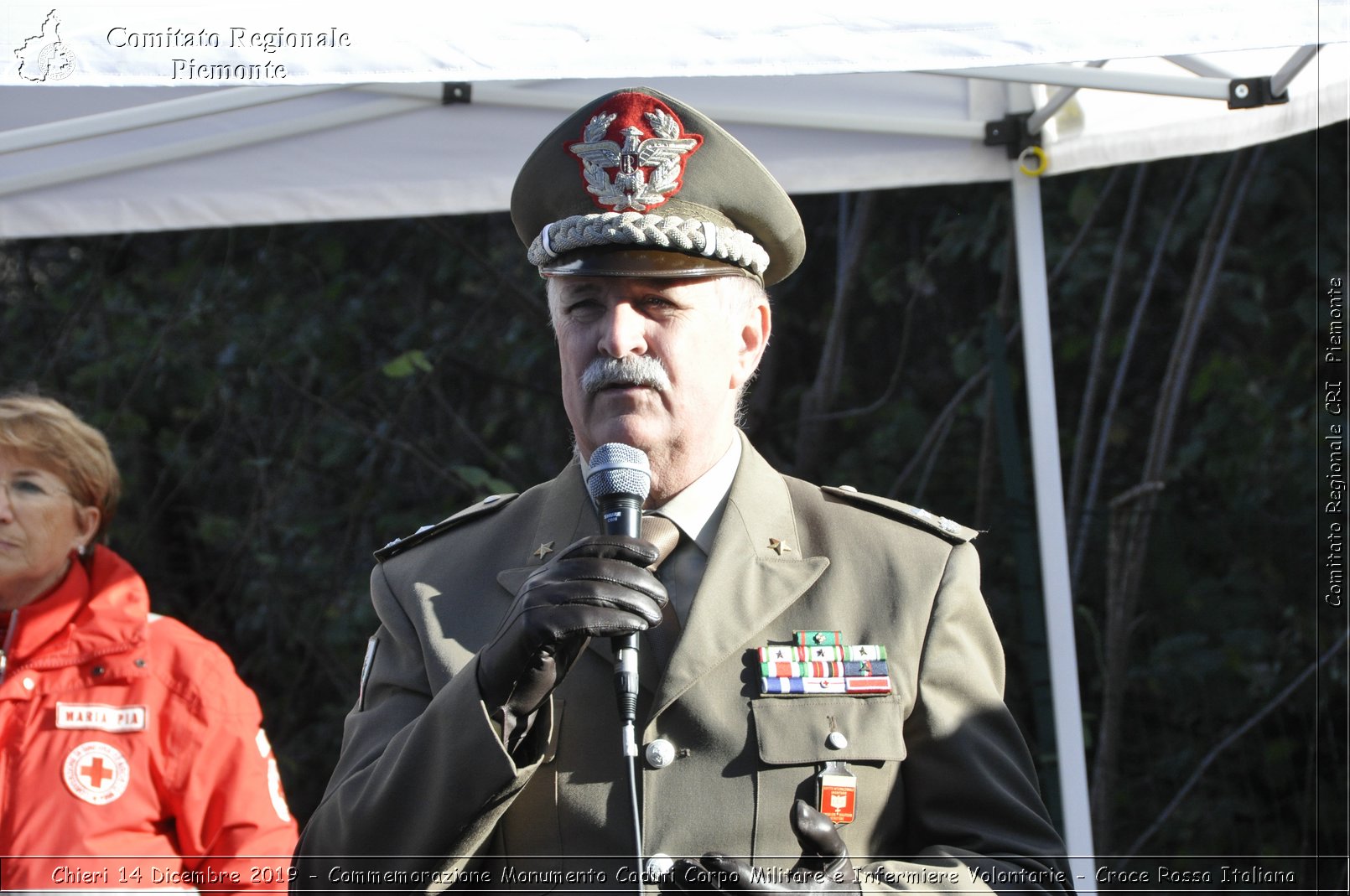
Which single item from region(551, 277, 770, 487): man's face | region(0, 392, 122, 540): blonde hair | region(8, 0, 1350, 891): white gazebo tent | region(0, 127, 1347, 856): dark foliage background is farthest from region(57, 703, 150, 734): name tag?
region(0, 127, 1347, 856): dark foliage background

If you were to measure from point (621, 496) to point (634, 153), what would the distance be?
2.36ft

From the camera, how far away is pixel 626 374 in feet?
7.11

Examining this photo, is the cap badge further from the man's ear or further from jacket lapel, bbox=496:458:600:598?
jacket lapel, bbox=496:458:600:598

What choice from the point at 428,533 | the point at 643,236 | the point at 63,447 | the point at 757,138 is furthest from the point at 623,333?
the point at 63,447

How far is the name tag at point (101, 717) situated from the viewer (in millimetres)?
3170

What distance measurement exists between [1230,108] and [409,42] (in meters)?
2.10

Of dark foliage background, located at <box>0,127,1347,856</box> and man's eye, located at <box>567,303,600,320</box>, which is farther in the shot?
dark foliage background, located at <box>0,127,1347,856</box>

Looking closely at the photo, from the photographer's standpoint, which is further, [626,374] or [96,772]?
[96,772]

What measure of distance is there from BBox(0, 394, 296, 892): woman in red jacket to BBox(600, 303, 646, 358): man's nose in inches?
64.0

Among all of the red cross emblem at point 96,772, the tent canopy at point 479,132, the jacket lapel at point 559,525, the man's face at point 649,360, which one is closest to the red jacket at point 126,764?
the red cross emblem at point 96,772

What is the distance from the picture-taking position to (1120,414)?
5.85 metres

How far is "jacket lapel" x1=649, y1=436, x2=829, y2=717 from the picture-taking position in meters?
2.11

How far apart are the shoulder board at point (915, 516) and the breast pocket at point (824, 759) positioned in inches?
13.5

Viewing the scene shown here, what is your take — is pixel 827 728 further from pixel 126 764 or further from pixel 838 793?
pixel 126 764
